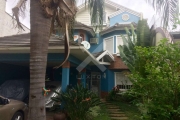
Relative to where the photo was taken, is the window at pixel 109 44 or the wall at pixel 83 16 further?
the wall at pixel 83 16

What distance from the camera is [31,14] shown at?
171 inches

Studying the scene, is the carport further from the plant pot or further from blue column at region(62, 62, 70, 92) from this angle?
the plant pot

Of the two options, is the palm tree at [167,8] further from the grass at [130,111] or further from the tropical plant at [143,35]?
the tropical plant at [143,35]

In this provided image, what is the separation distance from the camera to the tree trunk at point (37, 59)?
4.00 meters

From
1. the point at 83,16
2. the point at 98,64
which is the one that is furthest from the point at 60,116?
the point at 83,16

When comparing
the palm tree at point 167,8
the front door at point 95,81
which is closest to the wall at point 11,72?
the front door at point 95,81

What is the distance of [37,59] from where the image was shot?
13.4 ft

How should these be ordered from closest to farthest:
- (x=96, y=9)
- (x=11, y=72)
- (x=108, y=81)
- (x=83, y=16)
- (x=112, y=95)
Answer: (x=96, y=9)
(x=11, y=72)
(x=112, y=95)
(x=108, y=81)
(x=83, y=16)

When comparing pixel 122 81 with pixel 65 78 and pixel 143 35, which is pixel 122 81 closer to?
pixel 143 35

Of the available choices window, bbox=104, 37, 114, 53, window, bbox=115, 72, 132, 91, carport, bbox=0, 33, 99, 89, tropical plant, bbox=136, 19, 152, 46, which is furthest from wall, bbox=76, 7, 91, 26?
tropical plant, bbox=136, 19, 152, 46

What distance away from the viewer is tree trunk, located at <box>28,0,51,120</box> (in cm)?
400

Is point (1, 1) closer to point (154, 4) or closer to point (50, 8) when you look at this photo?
point (50, 8)

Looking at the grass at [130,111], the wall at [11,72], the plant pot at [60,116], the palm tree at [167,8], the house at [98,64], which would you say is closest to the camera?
the palm tree at [167,8]

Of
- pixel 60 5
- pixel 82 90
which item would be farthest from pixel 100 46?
pixel 60 5
